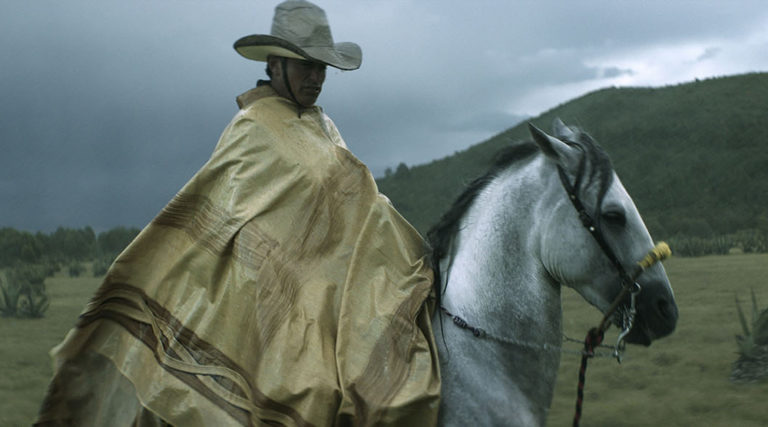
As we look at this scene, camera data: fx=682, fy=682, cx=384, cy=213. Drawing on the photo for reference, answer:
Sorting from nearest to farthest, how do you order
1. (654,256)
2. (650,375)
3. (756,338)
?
(654,256), (756,338), (650,375)

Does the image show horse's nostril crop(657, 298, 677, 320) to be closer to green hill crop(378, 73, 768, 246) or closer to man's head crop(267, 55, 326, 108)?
man's head crop(267, 55, 326, 108)

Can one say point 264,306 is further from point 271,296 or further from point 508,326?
point 508,326

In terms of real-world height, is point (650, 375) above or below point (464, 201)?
below

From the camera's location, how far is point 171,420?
10.3 feet

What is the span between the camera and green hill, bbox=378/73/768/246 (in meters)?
47.2

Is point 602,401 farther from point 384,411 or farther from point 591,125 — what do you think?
point 591,125

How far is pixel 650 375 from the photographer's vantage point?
29.8 feet

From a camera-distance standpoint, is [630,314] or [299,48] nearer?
[630,314]

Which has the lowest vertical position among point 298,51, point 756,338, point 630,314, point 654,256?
point 756,338

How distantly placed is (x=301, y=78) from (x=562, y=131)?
1.41m

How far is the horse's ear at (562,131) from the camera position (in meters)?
3.37

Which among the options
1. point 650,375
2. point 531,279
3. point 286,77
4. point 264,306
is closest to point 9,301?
point 650,375

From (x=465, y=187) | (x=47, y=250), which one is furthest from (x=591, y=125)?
(x=465, y=187)

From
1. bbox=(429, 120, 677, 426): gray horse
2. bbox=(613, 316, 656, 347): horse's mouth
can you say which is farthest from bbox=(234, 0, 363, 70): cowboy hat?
bbox=(613, 316, 656, 347): horse's mouth
